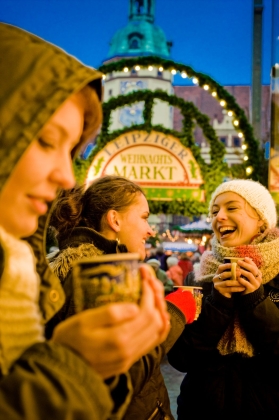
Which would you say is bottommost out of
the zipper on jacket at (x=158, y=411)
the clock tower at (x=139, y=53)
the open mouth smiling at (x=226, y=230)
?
the zipper on jacket at (x=158, y=411)

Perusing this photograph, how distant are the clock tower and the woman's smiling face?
4655cm

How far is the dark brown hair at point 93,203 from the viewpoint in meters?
2.13

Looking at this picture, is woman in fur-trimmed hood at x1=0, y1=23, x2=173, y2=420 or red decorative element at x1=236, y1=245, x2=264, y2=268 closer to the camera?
woman in fur-trimmed hood at x1=0, y1=23, x2=173, y2=420

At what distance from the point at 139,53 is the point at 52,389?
62.1 meters

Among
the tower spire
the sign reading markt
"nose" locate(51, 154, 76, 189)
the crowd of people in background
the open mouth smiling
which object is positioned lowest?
the crowd of people in background

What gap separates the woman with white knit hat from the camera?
2.21 meters

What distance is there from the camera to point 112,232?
214cm

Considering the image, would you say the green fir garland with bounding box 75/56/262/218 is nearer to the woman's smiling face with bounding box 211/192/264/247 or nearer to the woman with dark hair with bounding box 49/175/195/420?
the woman's smiling face with bounding box 211/192/264/247

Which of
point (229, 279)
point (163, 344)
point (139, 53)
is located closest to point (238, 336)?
point (229, 279)

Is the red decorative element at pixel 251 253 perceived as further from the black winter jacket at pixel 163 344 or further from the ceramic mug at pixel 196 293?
the black winter jacket at pixel 163 344

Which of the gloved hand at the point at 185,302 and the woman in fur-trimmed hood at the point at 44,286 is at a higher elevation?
the woman in fur-trimmed hood at the point at 44,286

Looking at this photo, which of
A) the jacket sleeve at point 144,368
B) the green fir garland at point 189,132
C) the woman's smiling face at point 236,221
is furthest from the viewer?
the green fir garland at point 189,132

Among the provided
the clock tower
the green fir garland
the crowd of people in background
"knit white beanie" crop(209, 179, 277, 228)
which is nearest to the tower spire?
the clock tower

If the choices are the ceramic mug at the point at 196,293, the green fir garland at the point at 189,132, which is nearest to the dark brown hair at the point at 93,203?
the ceramic mug at the point at 196,293
